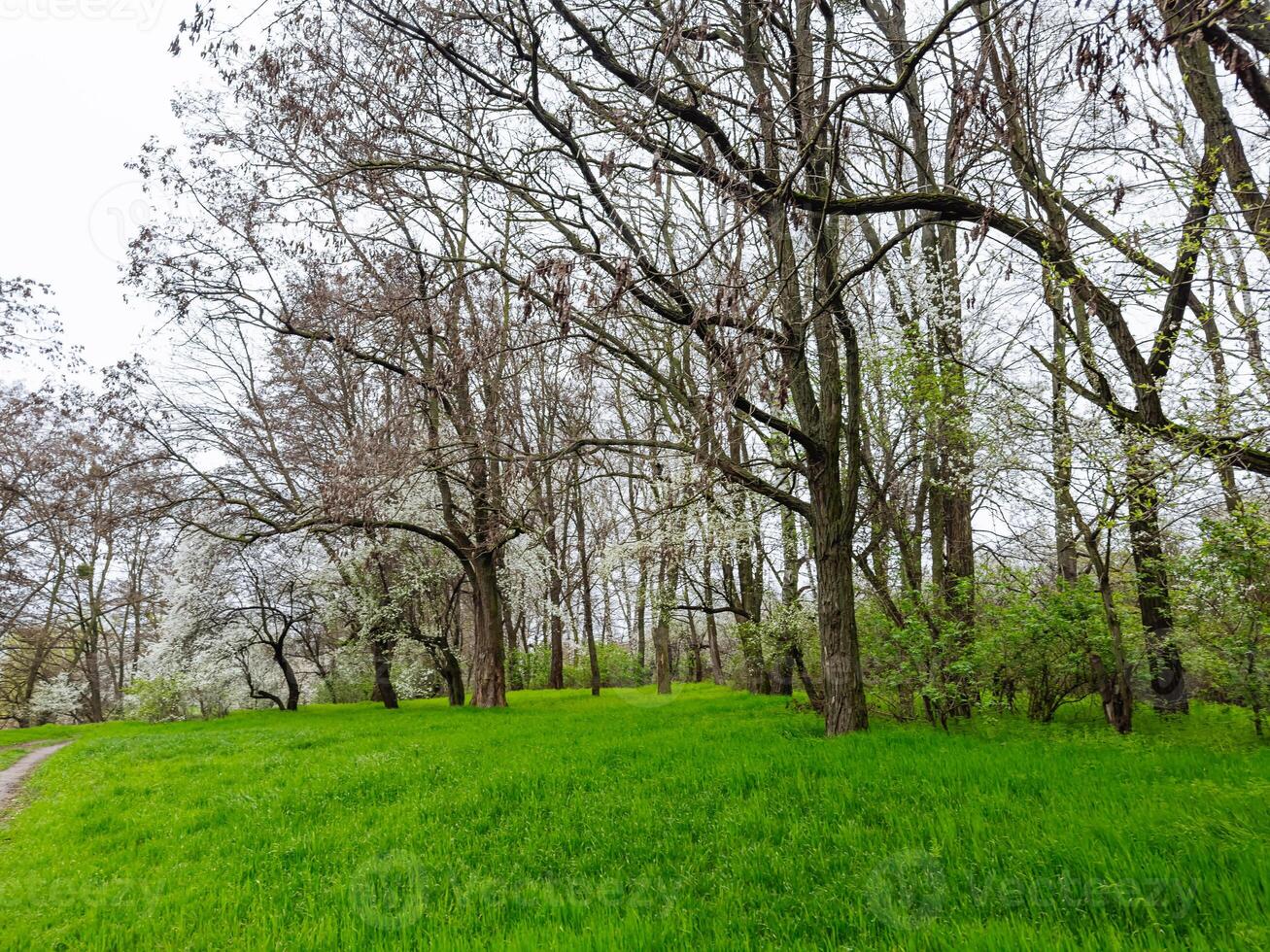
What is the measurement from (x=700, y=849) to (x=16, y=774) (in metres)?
16.6

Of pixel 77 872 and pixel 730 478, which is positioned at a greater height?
pixel 730 478

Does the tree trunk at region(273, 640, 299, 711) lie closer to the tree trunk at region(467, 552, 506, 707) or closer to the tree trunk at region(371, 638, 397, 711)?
the tree trunk at region(371, 638, 397, 711)

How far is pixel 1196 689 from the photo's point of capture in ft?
28.2

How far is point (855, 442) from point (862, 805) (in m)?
5.36

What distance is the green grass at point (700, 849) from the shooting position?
3203 millimetres

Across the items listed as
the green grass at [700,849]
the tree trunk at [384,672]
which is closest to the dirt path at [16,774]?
Answer: the green grass at [700,849]

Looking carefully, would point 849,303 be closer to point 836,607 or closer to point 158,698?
point 836,607

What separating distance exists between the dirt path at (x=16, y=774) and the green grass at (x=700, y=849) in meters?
2.64

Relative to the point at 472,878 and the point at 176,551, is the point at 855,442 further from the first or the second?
the point at 176,551

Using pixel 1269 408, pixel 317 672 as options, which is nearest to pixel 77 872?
pixel 1269 408

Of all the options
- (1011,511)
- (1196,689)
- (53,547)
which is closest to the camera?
(1196,689)

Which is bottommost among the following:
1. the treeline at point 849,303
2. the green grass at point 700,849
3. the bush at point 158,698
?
the bush at point 158,698

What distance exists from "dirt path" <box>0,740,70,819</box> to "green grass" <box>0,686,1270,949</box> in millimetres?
2636

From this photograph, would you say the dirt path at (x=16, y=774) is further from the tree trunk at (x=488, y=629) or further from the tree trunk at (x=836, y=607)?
the tree trunk at (x=836, y=607)
